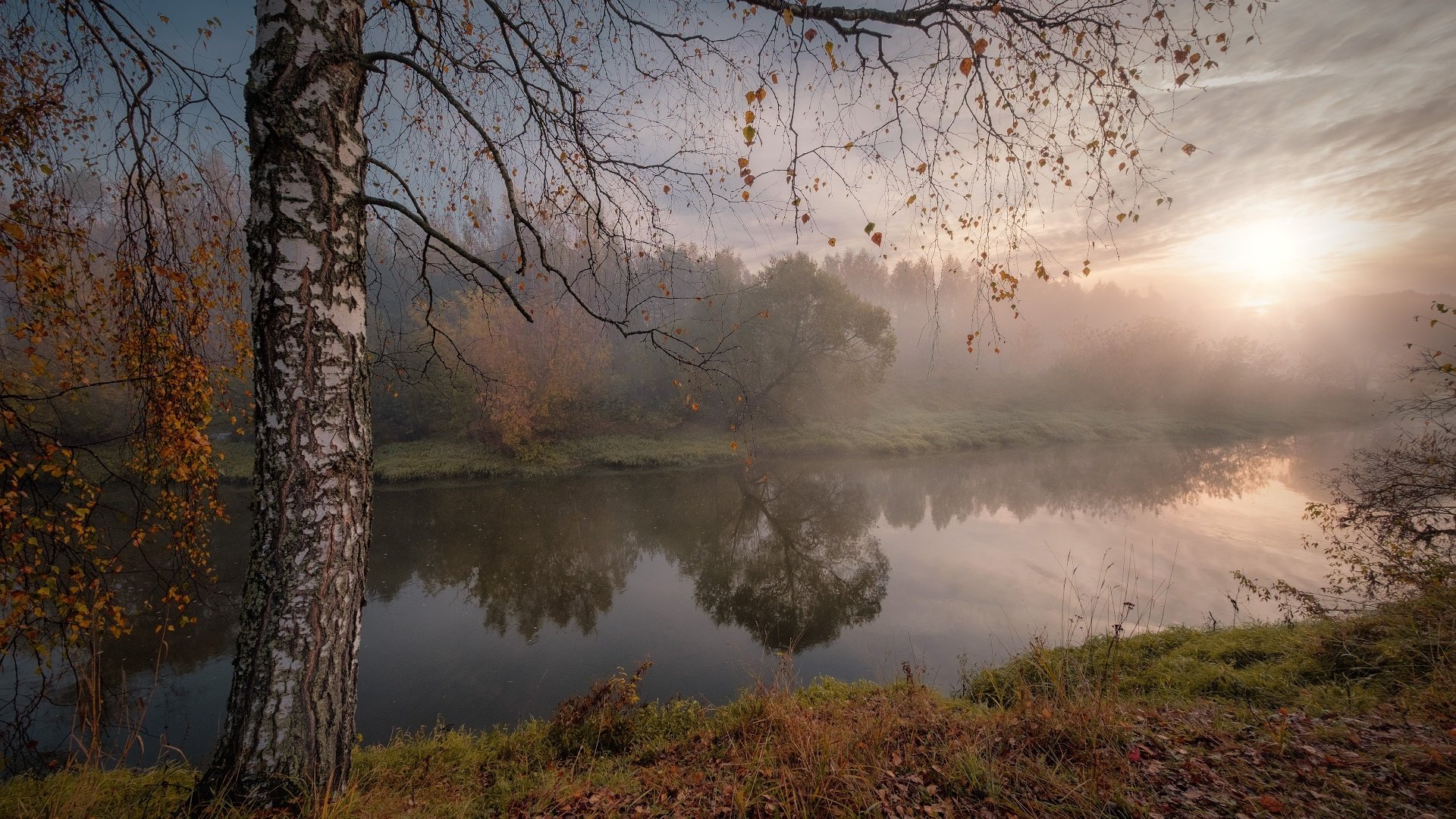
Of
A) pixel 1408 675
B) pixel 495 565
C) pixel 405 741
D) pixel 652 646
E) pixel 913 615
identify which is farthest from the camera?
pixel 495 565

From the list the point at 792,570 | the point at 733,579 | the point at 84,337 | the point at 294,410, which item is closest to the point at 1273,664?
the point at 792,570

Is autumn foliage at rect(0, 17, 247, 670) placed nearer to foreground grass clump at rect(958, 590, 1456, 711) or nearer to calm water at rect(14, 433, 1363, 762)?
calm water at rect(14, 433, 1363, 762)

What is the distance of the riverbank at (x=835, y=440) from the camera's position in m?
19.3

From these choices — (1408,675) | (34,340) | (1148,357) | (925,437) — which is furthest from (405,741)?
(1148,357)

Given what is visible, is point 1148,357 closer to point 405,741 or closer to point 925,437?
point 925,437

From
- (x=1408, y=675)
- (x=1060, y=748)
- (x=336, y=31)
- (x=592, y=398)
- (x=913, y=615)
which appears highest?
(x=336, y=31)

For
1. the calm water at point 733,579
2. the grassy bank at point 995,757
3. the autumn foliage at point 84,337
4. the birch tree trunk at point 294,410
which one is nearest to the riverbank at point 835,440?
the calm water at point 733,579

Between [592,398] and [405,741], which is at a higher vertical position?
[592,398]

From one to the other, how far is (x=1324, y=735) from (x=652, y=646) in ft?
22.0

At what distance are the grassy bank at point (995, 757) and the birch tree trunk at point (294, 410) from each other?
1.02 feet

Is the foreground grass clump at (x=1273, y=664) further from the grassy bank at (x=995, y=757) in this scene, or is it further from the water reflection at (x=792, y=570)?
the water reflection at (x=792, y=570)

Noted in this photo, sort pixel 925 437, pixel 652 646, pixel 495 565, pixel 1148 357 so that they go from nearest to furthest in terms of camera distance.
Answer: pixel 652 646 < pixel 495 565 < pixel 925 437 < pixel 1148 357

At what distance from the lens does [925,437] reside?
2623cm

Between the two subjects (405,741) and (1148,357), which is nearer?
(405,741)
